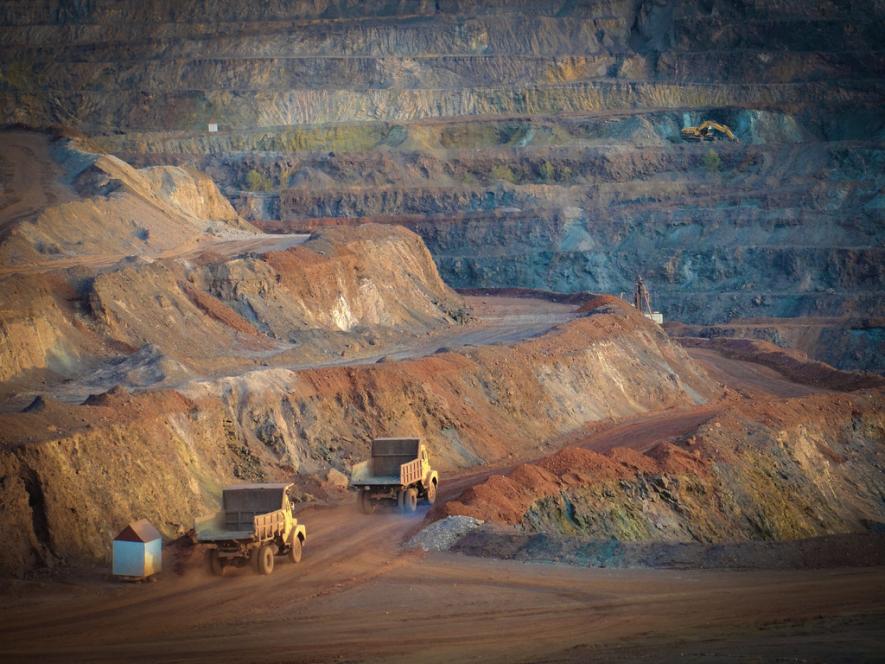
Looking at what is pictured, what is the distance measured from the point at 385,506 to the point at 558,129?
98.8 m

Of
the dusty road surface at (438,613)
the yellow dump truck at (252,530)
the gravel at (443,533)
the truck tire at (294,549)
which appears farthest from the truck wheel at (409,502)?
the truck tire at (294,549)

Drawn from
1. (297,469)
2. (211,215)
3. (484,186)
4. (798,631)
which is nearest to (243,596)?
(798,631)

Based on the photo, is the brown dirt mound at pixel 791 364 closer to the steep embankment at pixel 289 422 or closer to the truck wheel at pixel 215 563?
the steep embankment at pixel 289 422

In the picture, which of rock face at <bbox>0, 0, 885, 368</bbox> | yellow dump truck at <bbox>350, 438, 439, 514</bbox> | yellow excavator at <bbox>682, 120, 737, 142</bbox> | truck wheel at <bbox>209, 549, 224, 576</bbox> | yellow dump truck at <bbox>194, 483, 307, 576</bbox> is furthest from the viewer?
yellow excavator at <bbox>682, 120, 737, 142</bbox>

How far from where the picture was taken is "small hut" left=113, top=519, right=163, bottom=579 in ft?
109

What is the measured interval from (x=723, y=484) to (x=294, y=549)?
1851 cm

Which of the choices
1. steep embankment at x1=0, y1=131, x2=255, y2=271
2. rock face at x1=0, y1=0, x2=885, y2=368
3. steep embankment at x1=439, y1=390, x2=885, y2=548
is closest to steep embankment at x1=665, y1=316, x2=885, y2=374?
rock face at x1=0, y1=0, x2=885, y2=368

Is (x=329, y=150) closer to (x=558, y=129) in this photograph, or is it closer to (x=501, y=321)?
(x=558, y=129)

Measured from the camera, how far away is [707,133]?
135 metres

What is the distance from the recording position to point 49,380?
5041 centimetres

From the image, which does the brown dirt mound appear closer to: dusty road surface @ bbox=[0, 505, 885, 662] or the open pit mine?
the open pit mine

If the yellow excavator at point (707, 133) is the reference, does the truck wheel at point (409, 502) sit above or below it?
below

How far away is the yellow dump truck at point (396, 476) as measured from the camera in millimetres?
40469

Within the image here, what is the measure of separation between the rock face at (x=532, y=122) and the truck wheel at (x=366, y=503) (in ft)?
202
